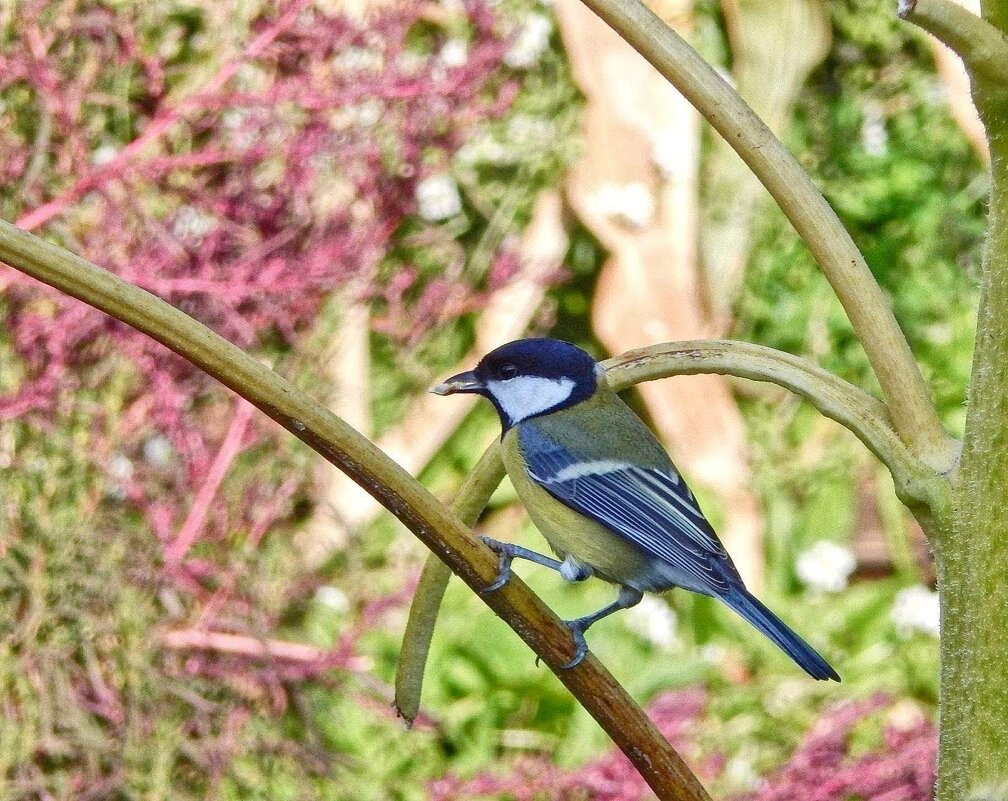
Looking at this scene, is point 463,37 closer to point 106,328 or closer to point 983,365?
point 106,328

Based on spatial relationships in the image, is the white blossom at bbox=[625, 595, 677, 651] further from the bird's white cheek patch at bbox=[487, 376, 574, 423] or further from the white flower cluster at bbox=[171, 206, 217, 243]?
the bird's white cheek patch at bbox=[487, 376, 574, 423]

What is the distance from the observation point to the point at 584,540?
1.67m

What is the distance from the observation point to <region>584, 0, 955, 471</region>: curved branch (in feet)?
2.41

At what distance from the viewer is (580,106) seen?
150 inches

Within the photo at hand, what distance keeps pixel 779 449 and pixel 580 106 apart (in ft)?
3.59

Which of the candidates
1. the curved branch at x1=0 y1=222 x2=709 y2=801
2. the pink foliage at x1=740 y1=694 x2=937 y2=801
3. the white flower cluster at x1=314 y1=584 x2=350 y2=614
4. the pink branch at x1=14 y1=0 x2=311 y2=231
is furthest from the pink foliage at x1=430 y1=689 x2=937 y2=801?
the curved branch at x1=0 y1=222 x2=709 y2=801

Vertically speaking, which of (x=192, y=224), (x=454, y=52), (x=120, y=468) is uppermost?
(x=454, y=52)

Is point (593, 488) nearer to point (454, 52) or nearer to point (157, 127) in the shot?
point (157, 127)

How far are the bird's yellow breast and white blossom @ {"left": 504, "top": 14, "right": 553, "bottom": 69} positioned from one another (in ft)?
6.38

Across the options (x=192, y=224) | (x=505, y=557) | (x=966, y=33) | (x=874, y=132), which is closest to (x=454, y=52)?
(x=192, y=224)

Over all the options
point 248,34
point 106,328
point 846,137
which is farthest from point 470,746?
point 846,137

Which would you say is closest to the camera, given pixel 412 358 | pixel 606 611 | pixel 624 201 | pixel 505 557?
pixel 505 557

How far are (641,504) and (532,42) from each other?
2154 millimetres

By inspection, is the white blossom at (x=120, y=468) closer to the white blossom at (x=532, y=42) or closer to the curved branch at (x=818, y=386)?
the white blossom at (x=532, y=42)
